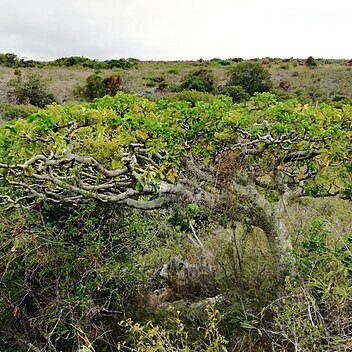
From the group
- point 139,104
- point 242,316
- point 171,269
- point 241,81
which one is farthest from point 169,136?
point 241,81

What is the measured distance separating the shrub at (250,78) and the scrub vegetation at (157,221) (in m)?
18.9

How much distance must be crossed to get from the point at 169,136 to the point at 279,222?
4.88 ft

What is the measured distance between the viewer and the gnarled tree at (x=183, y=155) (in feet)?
12.0

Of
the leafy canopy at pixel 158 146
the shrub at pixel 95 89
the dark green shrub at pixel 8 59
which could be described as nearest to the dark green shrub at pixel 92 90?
the shrub at pixel 95 89

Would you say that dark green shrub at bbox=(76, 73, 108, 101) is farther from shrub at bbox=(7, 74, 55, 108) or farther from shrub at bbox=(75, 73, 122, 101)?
shrub at bbox=(7, 74, 55, 108)

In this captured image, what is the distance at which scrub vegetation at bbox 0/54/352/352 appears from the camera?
12.1ft

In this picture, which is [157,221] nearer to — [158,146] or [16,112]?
[158,146]

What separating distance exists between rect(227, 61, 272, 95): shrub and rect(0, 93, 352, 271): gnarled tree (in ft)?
62.3

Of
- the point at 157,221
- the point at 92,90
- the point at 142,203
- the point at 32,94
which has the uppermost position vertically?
the point at 92,90

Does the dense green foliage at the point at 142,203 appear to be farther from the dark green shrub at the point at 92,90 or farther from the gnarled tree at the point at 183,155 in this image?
the dark green shrub at the point at 92,90

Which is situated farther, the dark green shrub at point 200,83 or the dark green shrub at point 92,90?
the dark green shrub at point 200,83

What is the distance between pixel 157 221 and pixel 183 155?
133 cm

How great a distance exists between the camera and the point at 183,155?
4.05m

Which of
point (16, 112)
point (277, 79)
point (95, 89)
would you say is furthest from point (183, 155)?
point (277, 79)
